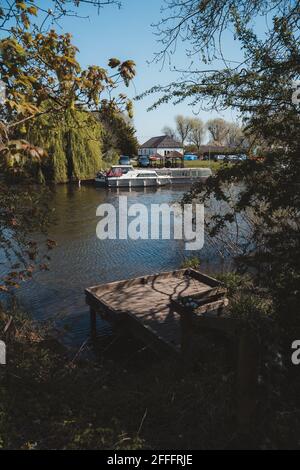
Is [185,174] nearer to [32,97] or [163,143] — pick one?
[163,143]

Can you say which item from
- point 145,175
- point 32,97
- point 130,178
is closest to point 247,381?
point 32,97

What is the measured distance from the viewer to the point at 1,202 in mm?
6164

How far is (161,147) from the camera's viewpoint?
3187 inches

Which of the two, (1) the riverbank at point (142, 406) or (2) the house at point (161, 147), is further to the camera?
(2) the house at point (161, 147)

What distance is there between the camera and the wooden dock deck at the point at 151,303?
743 centimetres

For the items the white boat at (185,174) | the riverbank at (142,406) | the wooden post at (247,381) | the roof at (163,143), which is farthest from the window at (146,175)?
the wooden post at (247,381)

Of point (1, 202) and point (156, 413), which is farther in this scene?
point (1, 202)

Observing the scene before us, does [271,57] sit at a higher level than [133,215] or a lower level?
higher

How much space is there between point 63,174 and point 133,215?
1501cm

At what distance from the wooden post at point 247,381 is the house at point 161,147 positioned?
252ft

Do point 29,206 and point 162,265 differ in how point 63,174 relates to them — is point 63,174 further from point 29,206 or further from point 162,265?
point 29,206

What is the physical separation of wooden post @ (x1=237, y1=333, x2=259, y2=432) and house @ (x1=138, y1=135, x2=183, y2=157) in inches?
Result: 3023

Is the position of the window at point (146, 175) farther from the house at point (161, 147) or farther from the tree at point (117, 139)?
the house at point (161, 147)
